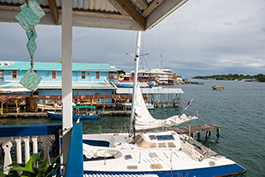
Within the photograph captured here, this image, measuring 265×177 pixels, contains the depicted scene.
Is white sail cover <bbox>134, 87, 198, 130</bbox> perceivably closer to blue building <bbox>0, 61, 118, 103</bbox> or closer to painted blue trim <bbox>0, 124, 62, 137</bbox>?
painted blue trim <bbox>0, 124, 62, 137</bbox>

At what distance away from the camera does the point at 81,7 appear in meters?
3.68

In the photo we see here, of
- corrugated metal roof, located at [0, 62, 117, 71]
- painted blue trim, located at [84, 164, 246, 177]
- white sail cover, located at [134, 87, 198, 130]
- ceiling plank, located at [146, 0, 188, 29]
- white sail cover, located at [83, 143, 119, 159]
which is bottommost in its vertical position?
painted blue trim, located at [84, 164, 246, 177]

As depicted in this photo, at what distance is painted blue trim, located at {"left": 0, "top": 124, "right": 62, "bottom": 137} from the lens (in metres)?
2.34

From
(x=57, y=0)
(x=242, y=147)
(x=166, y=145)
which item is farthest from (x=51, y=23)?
(x=242, y=147)

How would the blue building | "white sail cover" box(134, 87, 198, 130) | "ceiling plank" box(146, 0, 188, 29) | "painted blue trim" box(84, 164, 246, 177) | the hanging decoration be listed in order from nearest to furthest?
the hanging decoration → "ceiling plank" box(146, 0, 188, 29) → "painted blue trim" box(84, 164, 246, 177) → "white sail cover" box(134, 87, 198, 130) → the blue building

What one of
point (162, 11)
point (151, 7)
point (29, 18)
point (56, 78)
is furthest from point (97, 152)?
point (56, 78)

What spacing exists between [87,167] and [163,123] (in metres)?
7.63

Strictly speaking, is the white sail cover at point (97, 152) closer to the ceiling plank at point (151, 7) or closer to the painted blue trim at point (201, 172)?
the painted blue trim at point (201, 172)

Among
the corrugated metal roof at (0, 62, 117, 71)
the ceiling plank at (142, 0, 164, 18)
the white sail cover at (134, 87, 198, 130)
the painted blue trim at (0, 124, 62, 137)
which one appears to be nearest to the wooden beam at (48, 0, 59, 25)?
the ceiling plank at (142, 0, 164, 18)

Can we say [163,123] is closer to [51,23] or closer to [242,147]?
[242,147]

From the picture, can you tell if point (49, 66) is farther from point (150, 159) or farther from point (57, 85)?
point (150, 159)

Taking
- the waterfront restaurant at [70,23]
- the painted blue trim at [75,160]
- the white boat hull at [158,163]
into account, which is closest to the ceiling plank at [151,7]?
the waterfront restaurant at [70,23]

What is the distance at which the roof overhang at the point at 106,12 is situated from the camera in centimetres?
321

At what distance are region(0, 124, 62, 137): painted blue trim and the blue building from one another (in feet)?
83.1
